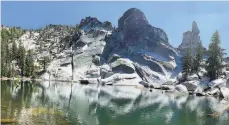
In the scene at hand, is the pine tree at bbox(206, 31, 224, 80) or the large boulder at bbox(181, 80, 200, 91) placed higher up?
the pine tree at bbox(206, 31, 224, 80)

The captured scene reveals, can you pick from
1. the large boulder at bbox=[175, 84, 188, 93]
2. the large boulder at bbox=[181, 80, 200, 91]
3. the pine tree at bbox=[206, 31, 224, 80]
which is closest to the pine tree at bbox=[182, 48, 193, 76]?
the pine tree at bbox=[206, 31, 224, 80]

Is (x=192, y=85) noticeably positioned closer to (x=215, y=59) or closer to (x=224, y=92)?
(x=215, y=59)

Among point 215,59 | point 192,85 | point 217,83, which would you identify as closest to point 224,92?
point 217,83

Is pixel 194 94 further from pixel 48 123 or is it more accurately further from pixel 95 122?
pixel 48 123

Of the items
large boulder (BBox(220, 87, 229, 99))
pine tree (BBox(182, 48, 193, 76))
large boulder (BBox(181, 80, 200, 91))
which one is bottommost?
large boulder (BBox(220, 87, 229, 99))

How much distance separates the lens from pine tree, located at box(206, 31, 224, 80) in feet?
526

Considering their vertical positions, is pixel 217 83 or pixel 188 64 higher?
pixel 188 64

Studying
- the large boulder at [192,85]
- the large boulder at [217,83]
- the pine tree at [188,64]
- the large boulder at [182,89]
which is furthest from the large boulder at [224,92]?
the pine tree at [188,64]

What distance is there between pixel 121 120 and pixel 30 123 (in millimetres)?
22272

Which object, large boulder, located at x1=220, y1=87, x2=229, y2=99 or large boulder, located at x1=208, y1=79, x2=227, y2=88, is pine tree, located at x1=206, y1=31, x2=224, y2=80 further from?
large boulder, located at x1=220, y1=87, x2=229, y2=99

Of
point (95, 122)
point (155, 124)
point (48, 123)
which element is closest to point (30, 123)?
point (48, 123)

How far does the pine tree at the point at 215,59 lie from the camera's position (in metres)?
160

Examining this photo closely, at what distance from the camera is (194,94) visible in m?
150

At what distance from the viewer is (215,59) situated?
161000 millimetres
